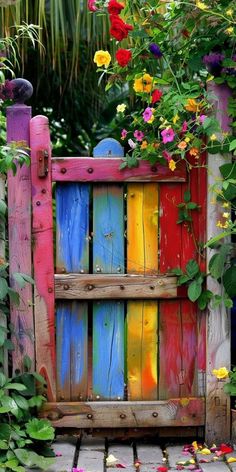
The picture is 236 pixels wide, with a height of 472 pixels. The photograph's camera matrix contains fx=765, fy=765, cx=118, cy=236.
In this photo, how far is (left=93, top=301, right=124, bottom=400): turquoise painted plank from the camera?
3.70 meters

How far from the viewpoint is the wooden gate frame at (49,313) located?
3.62 m

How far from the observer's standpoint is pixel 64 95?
6.78 metres

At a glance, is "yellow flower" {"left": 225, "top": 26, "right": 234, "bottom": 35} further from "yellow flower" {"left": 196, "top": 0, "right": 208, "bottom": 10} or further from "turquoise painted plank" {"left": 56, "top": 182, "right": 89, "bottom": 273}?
"turquoise painted plank" {"left": 56, "top": 182, "right": 89, "bottom": 273}

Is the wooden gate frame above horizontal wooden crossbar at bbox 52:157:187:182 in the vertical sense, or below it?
below

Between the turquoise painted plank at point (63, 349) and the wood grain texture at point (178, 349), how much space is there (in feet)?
1.48

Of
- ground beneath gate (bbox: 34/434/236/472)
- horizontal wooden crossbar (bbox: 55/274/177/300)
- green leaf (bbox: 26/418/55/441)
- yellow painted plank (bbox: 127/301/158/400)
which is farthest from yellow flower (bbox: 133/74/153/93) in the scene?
ground beneath gate (bbox: 34/434/236/472)

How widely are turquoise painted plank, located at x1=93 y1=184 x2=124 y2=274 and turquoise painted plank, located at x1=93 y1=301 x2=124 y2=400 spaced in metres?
0.19

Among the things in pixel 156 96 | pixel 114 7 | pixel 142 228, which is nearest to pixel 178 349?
pixel 142 228

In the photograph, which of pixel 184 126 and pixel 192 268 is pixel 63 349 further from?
pixel 184 126

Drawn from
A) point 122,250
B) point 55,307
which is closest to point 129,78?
point 122,250

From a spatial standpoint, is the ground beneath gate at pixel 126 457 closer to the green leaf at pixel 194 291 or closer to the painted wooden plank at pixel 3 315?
the painted wooden plank at pixel 3 315

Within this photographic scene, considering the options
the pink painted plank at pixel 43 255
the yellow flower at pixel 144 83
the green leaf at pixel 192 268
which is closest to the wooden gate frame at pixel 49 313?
the pink painted plank at pixel 43 255

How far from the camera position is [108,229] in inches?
145

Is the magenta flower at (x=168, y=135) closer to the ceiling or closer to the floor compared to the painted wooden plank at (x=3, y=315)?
closer to the ceiling
